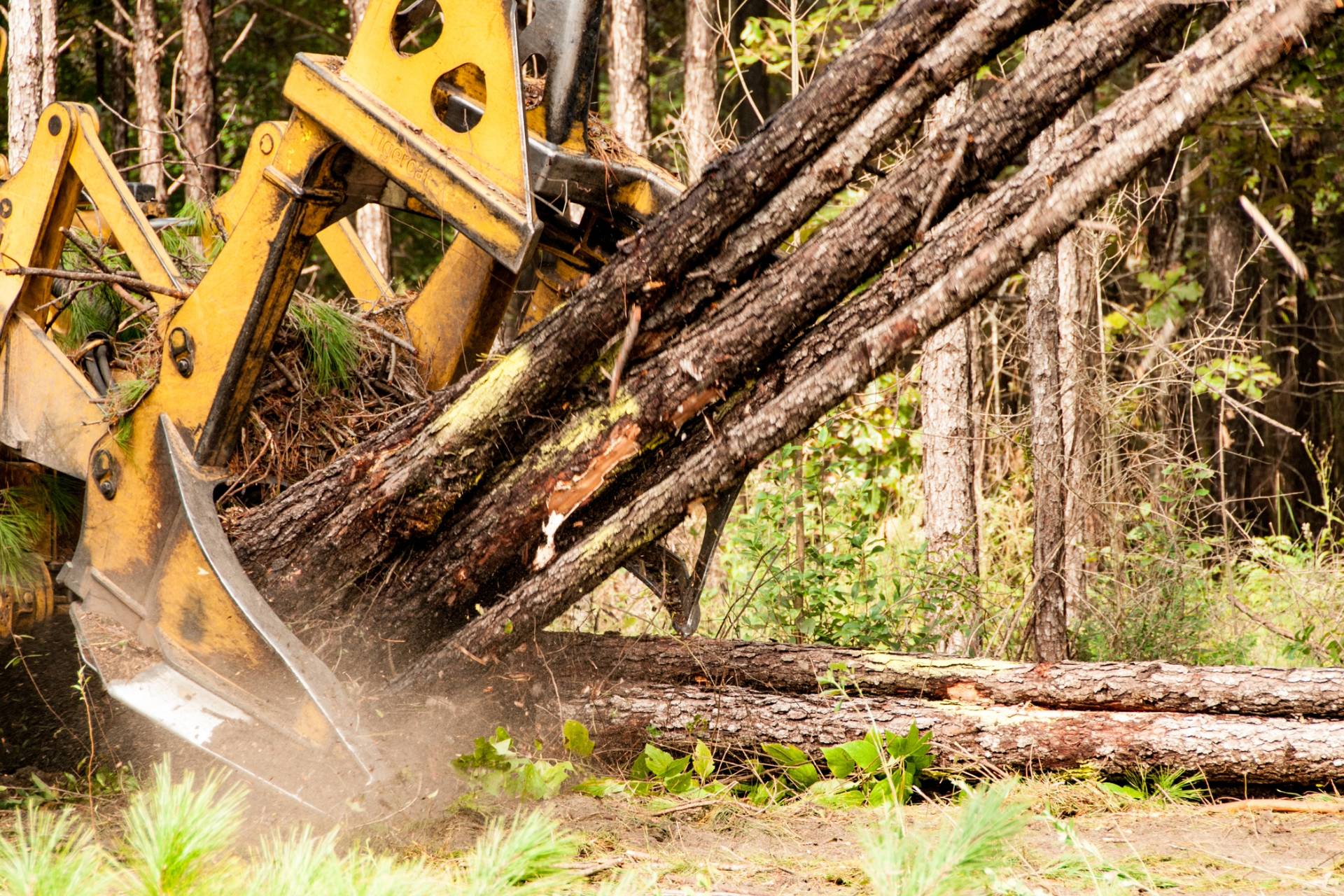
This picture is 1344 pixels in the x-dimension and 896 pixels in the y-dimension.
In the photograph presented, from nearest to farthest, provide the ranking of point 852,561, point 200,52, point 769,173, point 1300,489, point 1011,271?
point 1011,271
point 769,173
point 852,561
point 200,52
point 1300,489

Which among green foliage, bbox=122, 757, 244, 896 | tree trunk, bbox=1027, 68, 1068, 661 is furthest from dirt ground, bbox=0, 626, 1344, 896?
tree trunk, bbox=1027, 68, 1068, 661

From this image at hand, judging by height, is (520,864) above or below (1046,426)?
below

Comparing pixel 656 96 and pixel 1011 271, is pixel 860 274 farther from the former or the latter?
pixel 656 96

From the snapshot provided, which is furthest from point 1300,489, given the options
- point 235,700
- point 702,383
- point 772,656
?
point 235,700

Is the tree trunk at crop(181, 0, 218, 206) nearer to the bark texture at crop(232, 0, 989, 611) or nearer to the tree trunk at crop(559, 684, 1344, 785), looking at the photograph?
the bark texture at crop(232, 0, 989, 611)

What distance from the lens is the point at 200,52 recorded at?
10609 mm

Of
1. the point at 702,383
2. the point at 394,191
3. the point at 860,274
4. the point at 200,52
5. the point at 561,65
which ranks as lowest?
the point at 702,383

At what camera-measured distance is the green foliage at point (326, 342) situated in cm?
448

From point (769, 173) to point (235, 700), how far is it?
2.44m

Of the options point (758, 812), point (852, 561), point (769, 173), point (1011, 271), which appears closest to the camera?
point (1011, 271)

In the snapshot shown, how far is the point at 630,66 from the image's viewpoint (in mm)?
9828

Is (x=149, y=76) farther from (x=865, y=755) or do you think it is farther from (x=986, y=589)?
(x=865, y=755)

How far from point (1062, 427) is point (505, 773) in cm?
373

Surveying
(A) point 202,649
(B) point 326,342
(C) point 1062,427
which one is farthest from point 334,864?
(C) point 1062,427
